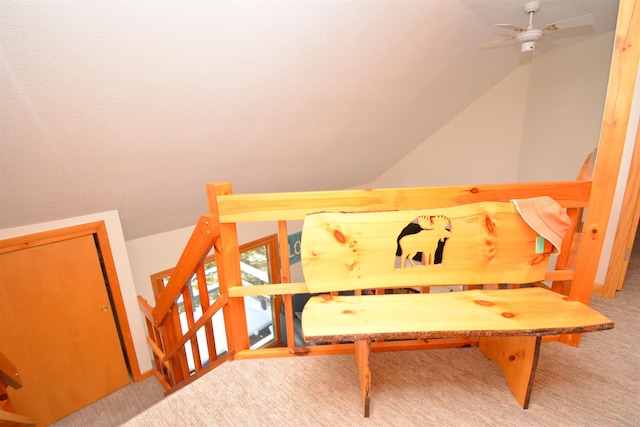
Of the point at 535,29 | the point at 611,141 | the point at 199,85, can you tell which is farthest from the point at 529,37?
the point at 199,85

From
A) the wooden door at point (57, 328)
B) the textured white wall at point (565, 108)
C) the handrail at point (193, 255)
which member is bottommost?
the wooden door at point (57, 328)

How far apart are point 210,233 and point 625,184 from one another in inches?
99.4

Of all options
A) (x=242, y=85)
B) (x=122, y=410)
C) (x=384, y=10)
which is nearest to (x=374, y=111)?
(x=384, y=10)

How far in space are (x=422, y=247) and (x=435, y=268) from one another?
11cm

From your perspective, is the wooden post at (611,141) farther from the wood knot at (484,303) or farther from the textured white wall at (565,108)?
the textured white wall at (565,108)

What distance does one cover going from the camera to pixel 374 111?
10.9ft

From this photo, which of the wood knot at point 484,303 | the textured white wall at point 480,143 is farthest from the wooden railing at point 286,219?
the textured white wall at point 480,143

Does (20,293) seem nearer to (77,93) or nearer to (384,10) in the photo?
(77,93)

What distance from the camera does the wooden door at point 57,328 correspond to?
2.53m

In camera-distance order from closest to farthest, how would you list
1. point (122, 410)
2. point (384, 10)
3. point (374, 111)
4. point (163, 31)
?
point (163, 31) → point (384, 10) → point (122, 410) → point (374, 111)

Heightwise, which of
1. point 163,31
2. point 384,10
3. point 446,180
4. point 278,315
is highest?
point 384,10

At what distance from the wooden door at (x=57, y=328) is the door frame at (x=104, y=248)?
0.19ft

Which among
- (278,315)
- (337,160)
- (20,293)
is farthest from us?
(278,315)

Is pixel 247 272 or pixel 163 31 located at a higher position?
pixel 163 31
